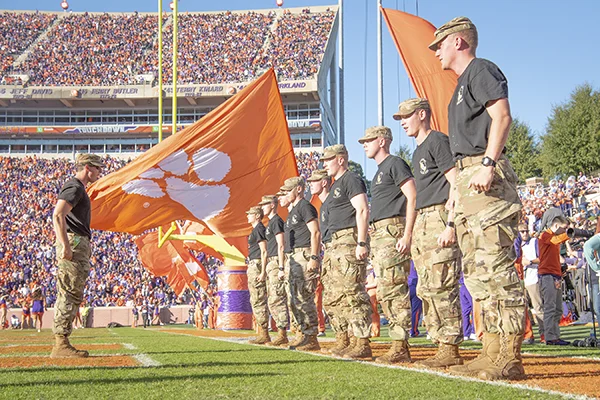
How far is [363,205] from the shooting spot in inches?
238

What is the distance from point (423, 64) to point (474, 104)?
7.65 meters

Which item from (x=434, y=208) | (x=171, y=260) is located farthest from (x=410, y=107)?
(x=171, y=260)

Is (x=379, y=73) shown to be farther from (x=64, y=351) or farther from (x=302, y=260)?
(x=64, y=351)

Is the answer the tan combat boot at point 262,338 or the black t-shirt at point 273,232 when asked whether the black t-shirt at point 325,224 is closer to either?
the black t-shirt at point 273,232

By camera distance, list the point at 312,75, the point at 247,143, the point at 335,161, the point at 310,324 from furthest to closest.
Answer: the point at 312,75, the point at 247,143, the point at 310,324, the point at 335,161

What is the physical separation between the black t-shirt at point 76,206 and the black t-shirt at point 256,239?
3.32m

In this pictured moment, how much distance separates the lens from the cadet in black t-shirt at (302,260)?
755 cm

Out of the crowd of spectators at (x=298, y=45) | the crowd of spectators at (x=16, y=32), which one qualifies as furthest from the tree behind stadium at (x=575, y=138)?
the crowd of spectators at (x=16, y=32)

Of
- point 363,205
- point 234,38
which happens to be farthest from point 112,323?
point 234,38

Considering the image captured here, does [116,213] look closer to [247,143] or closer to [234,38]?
[247,143]

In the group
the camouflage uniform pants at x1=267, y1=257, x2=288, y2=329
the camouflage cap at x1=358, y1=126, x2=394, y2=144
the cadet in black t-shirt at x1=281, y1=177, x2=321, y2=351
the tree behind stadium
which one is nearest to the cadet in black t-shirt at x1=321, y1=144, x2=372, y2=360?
the camouflage cap at x1=358, y1=126, x2=394, y2=144

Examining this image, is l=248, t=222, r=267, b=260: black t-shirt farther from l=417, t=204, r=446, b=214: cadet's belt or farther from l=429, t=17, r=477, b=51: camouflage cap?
l=429, t=17, r=477, b=51: camouflage cap

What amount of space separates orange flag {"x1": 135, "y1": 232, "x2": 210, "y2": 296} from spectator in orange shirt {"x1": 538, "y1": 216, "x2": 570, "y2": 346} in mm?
12707

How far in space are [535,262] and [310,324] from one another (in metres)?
3.28
